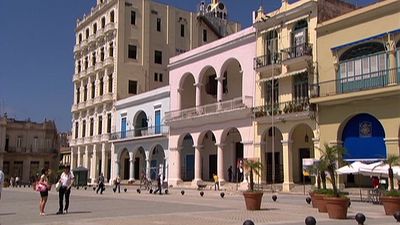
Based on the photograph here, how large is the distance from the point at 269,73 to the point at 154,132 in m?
15.3

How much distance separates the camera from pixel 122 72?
52.9m

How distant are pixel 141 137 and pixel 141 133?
4.35 ft

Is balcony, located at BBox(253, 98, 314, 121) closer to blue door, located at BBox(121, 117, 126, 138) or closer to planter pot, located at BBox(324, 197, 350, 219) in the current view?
planter pot, located at BBox(324, 197, 350, 219)

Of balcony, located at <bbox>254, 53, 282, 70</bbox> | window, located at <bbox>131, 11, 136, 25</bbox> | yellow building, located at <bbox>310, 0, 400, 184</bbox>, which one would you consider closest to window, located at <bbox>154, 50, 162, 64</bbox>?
window, located at <bbox>131, 11, 136, 25</bbox>

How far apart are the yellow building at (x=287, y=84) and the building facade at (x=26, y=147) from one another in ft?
154

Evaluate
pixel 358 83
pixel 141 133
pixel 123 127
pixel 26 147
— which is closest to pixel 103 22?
pixel 123 127

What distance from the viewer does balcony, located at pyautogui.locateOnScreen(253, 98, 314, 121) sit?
102 feet

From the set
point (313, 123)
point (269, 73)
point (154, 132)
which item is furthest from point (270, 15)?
point (154, 132)

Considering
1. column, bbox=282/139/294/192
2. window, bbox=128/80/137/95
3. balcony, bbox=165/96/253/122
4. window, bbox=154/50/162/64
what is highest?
window, bbox=154/50/162/64

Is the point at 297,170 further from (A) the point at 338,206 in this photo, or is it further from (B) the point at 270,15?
(A) the point at 338,206

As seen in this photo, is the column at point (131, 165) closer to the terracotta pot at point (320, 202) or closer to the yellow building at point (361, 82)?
the yellow building at point (361, 82)

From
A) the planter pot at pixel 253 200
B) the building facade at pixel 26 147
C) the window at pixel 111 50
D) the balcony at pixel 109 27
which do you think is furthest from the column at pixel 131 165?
the planter pot at pixel 253 200

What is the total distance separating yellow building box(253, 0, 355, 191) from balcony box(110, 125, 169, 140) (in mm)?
11474

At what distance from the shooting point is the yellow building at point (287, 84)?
31.5 m
